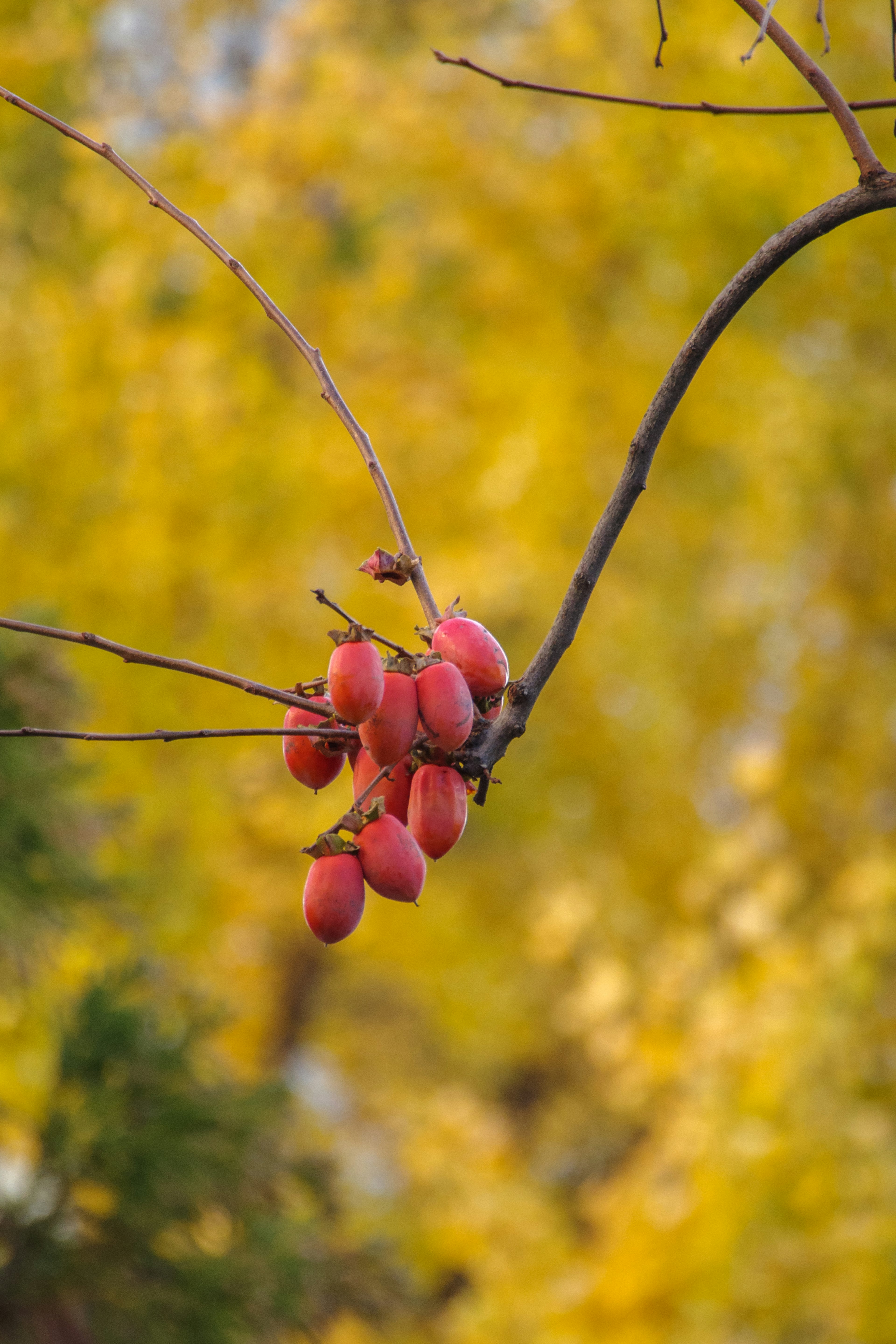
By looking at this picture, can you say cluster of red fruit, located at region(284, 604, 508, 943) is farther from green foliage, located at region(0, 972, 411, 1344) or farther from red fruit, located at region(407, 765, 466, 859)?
green foliage, located at region(0, 972, 411, 1344)

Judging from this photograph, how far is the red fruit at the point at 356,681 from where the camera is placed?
0.52 m

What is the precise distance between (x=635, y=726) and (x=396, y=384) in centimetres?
179

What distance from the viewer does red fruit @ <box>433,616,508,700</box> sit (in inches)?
22.9

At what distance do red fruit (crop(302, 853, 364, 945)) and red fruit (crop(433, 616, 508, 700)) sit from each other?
0.10 metres

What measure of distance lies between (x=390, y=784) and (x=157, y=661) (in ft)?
0.46

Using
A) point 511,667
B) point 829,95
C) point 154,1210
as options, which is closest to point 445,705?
point 829,95

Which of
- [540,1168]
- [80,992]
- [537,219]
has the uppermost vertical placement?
[537,219]

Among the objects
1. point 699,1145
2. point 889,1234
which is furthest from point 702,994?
point 889,1234

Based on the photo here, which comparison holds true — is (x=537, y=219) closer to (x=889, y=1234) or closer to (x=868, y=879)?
(x=868, y=879)

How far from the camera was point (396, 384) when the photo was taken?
208 inches

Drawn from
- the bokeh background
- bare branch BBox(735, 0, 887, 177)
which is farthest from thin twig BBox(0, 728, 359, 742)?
the bokeh background

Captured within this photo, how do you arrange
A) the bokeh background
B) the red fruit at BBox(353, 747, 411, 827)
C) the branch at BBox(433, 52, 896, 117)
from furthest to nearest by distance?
the bokeh background
the branch at BBox(433, 52, 896, 117)
the red fruit at BBox(353, 747, 411, 827)

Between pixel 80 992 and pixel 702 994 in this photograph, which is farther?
pixel 702 994

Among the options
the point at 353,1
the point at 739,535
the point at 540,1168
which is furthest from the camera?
the point at 353,1
